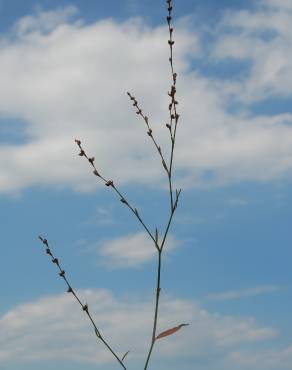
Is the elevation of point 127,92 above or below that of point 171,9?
below

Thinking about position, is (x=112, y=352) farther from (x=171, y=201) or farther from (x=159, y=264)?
(x=171, y=201)

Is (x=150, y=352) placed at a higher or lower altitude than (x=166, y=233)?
lower

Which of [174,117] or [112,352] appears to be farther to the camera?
[174,117]

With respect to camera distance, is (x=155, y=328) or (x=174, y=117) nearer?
(x=155, y=328)

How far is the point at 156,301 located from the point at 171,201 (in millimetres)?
654

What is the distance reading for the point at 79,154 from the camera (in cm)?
363

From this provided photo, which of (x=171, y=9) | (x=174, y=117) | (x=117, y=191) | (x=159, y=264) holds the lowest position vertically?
(x=159, y=264)

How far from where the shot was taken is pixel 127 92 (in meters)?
3.85

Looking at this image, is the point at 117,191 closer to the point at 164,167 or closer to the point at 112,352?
the point at 164,167

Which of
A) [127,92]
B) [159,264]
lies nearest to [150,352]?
[159,264]

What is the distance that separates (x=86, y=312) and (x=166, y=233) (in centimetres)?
73

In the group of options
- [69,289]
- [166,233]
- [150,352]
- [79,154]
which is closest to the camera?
[150,352]

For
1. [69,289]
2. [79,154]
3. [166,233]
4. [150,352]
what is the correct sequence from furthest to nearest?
[79,154]
[69,289]
[166,233]
[150,352]

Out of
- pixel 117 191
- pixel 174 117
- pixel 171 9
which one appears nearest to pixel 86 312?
pixel 117 191
